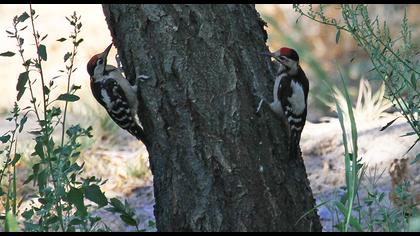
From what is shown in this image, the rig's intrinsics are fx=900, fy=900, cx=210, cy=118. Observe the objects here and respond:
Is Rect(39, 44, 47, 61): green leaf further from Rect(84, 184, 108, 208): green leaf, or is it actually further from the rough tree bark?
Rect(84, 184, 108, 208): green leaf

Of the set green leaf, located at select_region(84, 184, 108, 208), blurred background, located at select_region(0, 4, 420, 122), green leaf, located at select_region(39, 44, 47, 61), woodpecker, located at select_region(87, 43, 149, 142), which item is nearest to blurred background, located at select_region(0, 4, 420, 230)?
blurred background, located at select_region(0, 4, 420, 122)

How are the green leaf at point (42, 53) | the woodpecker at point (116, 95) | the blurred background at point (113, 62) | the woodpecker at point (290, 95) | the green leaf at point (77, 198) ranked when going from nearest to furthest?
the green leaf at point (77, 198)
the green leaf at point (42, 53)
the woodpecker at point (290, 95)
the woodpecker at point (116, 95)
the blurred background at point (113, 62)

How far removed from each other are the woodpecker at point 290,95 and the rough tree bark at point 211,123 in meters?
0.07

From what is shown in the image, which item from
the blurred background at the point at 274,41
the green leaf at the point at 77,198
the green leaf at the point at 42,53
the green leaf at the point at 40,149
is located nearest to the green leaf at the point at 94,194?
the green leaf at the point at 77,198

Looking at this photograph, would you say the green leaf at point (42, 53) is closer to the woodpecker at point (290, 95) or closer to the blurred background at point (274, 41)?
the woodpecker at point (290, 95)

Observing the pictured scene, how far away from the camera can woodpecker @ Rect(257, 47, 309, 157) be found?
418 centimetres

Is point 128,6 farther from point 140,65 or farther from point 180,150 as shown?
point 180,150

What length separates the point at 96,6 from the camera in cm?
1224

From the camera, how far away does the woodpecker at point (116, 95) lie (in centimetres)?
476

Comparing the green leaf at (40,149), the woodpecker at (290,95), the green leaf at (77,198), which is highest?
the woodpecker at (290,95)

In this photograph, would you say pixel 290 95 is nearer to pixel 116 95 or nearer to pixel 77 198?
pixel 116 95

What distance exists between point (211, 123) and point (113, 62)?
6674 millimetres

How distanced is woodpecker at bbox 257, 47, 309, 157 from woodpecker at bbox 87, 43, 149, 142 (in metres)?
0.70

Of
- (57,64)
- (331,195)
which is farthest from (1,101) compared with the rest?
(331,195)
